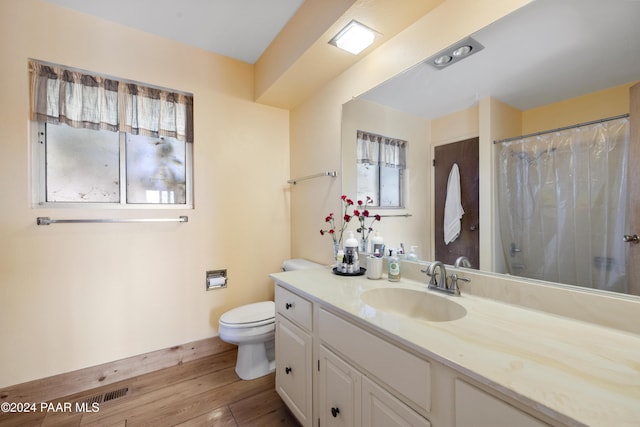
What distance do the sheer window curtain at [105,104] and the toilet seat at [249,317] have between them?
1.45 meters

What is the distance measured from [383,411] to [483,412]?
0.36m

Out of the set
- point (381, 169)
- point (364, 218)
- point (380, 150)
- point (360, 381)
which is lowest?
point (360, 381)

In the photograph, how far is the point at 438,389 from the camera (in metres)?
0.71

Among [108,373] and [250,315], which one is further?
[250,315]

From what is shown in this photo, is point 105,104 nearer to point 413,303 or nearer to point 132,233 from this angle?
point 132,233

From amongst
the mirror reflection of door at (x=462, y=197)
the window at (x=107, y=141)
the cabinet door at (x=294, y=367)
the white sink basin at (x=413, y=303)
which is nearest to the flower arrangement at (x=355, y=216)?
the mirror reflection of door at (x=462, y=197)

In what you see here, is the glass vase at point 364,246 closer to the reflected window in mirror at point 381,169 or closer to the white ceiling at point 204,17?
the reflected window in mirror at point 381,169

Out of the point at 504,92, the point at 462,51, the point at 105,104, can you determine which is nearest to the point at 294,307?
the point at 504,92

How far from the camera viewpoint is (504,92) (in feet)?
3.62

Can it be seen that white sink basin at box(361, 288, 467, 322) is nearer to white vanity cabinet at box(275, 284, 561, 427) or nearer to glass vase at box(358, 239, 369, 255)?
white vanity cabinet at box(275, 284, 561, 427)

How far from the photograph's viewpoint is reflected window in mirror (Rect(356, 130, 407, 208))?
155cm

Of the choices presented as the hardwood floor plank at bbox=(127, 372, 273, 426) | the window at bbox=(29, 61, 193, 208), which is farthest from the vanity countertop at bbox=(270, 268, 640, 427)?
the window at bbox=(29, 61, 193, 208)

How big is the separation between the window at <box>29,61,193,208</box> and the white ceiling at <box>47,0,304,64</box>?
42 centimetres

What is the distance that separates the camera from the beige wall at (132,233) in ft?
5.24
